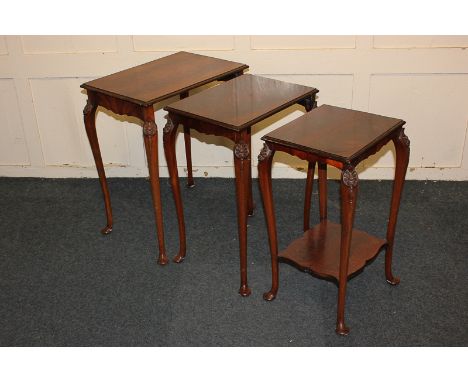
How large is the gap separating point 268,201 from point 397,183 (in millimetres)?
546

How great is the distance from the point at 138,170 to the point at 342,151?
1.95 meters

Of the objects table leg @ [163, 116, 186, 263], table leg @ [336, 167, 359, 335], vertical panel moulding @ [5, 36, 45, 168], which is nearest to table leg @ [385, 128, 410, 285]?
table leg @ [336, 167, 359, 335]

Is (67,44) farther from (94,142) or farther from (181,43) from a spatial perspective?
(94,142)

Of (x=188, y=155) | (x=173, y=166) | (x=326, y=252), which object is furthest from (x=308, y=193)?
(x=188, y=155)

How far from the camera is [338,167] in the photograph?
220 centimetres

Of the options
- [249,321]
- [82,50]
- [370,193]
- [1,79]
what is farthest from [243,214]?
[1,79]

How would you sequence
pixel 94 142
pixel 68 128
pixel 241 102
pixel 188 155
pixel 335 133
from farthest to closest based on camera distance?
pixel 68 128, pixel 188 155, pixel 94 142, pixel 241 102, pixel 335 133

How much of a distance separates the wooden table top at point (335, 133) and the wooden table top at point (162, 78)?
58 cm

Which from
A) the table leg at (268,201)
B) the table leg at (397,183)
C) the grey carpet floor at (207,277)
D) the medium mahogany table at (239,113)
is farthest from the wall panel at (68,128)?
the table leg at (397,183)

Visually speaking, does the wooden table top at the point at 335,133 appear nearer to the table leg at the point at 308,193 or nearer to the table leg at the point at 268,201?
the table leg at the point at 268,201

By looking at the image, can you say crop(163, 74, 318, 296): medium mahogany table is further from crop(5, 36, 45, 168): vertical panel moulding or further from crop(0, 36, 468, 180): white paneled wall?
crop(5, 36, 45, 168): vertical panel moulding

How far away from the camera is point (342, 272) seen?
2.38m

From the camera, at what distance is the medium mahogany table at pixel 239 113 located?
7.91 ft

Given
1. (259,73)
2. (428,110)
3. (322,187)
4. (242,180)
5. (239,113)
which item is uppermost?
(239,113)
